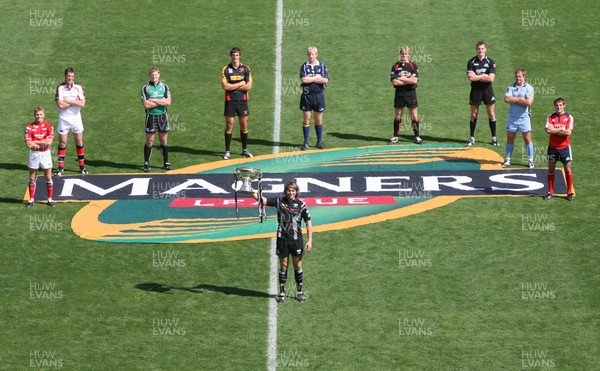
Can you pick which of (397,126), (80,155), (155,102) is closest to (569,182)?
(397,126)

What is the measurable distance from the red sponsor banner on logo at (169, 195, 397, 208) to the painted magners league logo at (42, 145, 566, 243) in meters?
0.02

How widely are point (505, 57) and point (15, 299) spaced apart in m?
15.5

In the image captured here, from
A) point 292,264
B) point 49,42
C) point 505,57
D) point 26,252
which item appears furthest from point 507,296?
point 49,42

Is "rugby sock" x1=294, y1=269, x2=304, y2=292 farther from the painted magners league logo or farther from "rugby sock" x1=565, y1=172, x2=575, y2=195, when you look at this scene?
"rugby sock" x1=565, y1=172, x2=575, y2=195

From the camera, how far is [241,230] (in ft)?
89.0

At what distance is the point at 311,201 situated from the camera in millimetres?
28156

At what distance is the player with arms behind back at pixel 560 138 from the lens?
27484 millimetres

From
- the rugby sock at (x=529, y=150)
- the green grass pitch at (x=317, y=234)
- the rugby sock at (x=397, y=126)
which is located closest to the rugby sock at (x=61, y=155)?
the green grass pitch at (x=317, y=234)

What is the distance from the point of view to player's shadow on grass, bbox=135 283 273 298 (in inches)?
971

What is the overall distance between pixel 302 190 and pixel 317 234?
6.25 ft

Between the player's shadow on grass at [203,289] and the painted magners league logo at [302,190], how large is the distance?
1876 mm

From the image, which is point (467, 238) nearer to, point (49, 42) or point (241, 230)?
point (241, 230)

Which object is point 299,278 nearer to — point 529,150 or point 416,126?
point 529,150

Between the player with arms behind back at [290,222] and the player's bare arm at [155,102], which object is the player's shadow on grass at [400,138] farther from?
the player with arms behind back at [290,222]
